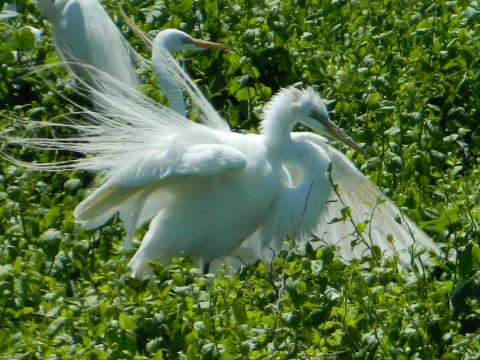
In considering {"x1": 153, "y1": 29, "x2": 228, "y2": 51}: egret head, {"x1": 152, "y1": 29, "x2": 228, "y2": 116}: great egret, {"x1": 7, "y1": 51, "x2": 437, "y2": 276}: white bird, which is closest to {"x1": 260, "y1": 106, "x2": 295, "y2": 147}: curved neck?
{"x1": 7, "y1": 51, "x2": 437, "y2": 276}: white bird

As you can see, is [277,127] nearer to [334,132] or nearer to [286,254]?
[334,132]

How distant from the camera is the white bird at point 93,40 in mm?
6820

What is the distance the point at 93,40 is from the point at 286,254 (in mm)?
2512

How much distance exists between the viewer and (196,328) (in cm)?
409

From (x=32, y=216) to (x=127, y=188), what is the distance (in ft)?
1.12

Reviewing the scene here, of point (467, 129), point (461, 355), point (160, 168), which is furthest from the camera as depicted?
point (467, 129)

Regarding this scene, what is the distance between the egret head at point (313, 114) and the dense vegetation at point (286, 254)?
24 cm

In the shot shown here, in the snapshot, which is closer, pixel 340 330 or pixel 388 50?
pixel 340 330

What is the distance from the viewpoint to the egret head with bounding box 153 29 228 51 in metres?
6.25

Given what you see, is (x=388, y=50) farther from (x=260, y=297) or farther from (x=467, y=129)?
(x=260, y=297)

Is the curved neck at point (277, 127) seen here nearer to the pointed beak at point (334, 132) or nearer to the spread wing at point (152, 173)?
the pointed beak at point (334, 132)

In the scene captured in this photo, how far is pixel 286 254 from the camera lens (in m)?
4.63

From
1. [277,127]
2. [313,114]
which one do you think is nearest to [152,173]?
[277,127]

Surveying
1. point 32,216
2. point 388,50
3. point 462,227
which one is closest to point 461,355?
point 462,227
